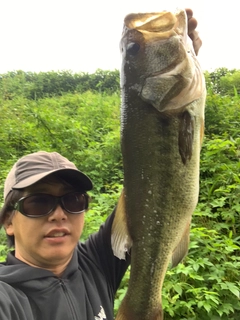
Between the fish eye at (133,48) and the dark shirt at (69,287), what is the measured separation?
0.90 meters

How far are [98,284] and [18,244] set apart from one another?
1.58 ft

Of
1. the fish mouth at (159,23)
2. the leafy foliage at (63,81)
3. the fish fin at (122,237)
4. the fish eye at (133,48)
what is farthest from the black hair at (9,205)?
the leafy foliage at (63,81)

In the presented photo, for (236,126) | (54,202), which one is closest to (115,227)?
(54,202)

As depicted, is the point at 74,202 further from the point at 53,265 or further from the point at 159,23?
the point at 159,23

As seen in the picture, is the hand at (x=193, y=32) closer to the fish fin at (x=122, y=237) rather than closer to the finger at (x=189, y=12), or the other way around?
the finger at (x=189, y=12)

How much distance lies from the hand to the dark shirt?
40.1 inches

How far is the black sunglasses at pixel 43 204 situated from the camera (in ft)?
5.44

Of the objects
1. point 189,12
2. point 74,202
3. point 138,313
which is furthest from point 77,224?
point 189,12

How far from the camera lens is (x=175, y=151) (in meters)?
1.62

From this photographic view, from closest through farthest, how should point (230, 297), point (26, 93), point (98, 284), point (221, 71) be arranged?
point (98, 284)
point (230, 297)
point (221, 71)
point (26, 93)

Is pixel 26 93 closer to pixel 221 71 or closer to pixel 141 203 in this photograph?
pixel 221 71

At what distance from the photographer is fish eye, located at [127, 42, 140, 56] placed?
169 centimetres

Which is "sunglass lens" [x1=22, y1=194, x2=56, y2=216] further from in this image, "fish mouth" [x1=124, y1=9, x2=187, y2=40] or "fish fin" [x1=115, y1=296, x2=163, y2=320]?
"fish mouth" [x1=124, y1=9, x2=187, y2=40]

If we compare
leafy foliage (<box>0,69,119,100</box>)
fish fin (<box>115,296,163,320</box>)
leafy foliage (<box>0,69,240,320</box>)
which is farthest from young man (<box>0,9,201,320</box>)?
leafy foliage (<box>0,69,119,100</box>)
